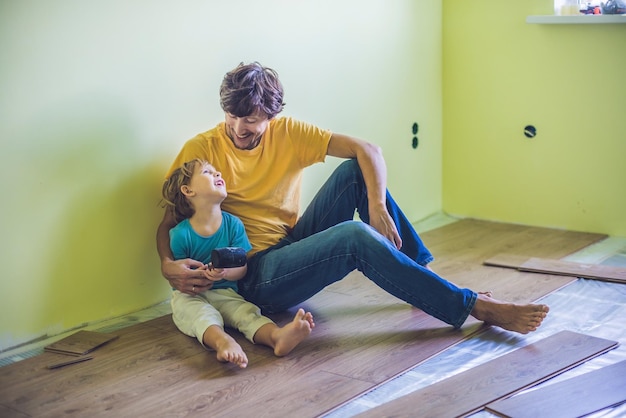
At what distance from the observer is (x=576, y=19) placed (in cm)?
390

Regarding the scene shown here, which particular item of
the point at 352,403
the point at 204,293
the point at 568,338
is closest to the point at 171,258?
the point at 204,293

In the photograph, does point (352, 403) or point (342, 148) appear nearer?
point (352, 403)

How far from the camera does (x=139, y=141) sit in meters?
2.97

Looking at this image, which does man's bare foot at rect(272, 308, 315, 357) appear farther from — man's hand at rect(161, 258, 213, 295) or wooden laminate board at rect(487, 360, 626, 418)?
wooden laminate board at rect(487, 360, 626, 418)

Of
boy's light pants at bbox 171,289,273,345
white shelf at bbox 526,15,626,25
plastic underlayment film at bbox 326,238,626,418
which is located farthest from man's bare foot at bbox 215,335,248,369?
white shelf at bbox 526,15,626,25

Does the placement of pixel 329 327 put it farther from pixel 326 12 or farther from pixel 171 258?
pixel 326 12

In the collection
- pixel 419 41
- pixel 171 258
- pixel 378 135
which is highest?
pixel 419 41

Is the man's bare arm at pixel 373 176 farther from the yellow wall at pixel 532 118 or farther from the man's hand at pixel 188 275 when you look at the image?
the yellow wall at pixel 532 118

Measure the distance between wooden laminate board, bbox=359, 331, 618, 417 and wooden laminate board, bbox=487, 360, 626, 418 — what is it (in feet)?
0.17

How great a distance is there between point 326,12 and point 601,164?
1512mm

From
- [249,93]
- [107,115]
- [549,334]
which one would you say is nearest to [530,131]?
[549,334]

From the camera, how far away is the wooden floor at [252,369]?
2291 mm

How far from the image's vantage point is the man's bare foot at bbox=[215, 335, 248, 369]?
2492 mm

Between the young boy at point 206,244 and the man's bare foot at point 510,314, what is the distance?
584mm
